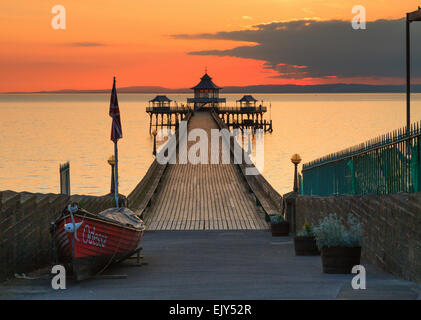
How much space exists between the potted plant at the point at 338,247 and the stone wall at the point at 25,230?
13.8 ft

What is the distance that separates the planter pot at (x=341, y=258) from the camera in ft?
32.6

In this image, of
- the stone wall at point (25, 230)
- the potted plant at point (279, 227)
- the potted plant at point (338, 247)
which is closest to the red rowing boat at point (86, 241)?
the stone wall at point (25, 230)

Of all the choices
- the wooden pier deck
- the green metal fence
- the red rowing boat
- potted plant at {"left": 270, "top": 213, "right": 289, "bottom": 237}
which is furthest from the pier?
the red rowing boat

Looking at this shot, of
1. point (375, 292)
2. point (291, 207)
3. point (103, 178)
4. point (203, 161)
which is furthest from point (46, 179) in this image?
point (375, 292)

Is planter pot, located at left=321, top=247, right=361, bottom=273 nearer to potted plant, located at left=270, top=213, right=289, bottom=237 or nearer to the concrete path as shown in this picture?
the concrete path

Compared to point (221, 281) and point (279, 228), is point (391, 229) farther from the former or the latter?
point (279, 228)

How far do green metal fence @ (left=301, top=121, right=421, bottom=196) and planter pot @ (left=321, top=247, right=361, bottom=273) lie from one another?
4.21 ft

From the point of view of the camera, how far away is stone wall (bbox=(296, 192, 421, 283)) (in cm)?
880

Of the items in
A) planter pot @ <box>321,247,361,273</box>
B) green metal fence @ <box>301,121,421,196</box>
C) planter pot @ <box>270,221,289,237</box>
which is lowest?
planter pot @ <box>270,221,289,237</box>

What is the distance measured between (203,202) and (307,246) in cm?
1159

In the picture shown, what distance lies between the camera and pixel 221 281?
9602 mm

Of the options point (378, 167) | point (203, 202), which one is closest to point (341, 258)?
point (378, 167)

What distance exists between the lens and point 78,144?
Answer: 101 metres
